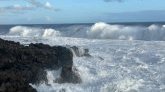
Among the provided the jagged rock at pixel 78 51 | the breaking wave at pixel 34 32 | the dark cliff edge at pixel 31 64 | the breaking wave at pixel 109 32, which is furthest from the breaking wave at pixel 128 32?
the dark cliff edge at pixel 31 64

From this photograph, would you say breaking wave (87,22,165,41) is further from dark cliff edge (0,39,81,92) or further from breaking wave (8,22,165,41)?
dark cliff edge (0,39,81,92)

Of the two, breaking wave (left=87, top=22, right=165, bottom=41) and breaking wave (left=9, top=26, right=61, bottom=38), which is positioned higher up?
breaking wave (left=87, top=22, right=165, bottom=41)

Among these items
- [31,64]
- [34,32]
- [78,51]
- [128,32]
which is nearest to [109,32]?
[128,32]

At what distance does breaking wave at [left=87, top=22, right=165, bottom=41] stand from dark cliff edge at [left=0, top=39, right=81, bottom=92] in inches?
1001

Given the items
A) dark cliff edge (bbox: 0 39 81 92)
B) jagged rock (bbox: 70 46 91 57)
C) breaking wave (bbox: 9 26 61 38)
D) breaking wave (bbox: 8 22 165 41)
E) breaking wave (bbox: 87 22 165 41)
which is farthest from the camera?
breaking wave (bbox: 9 26 61 38)

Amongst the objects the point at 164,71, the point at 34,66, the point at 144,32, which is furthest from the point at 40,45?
the point at 144,32

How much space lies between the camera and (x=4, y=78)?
11.6 m

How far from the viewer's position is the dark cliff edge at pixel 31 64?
38.6 ft

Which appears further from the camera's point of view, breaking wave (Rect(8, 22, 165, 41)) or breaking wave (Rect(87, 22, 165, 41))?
breaking wave (Rect(8, 22, 165, 41))

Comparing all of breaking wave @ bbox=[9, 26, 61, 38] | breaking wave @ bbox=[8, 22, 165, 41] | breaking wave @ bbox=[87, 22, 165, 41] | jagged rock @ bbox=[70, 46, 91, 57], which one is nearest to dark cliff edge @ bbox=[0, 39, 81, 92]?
jagged rock @ bbox=[70, 46, 91, 57]

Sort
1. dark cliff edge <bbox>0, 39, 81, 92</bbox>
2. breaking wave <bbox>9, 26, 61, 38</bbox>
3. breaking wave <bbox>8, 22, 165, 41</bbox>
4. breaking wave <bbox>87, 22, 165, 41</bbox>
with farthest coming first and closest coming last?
breaking wave <bbox>9, 26, 61, 38</bbox> → breaking wave <bbox>8, 22, 165, 41</bbox> → breaking wave <bbox>87, 22, 165, 41</bbox> → dark cliff edge <bbox>0, 39, 81, 92</bbox>

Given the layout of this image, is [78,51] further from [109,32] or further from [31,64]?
[109,32]

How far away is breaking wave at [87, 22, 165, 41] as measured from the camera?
4281cm

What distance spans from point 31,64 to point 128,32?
32.3 m
